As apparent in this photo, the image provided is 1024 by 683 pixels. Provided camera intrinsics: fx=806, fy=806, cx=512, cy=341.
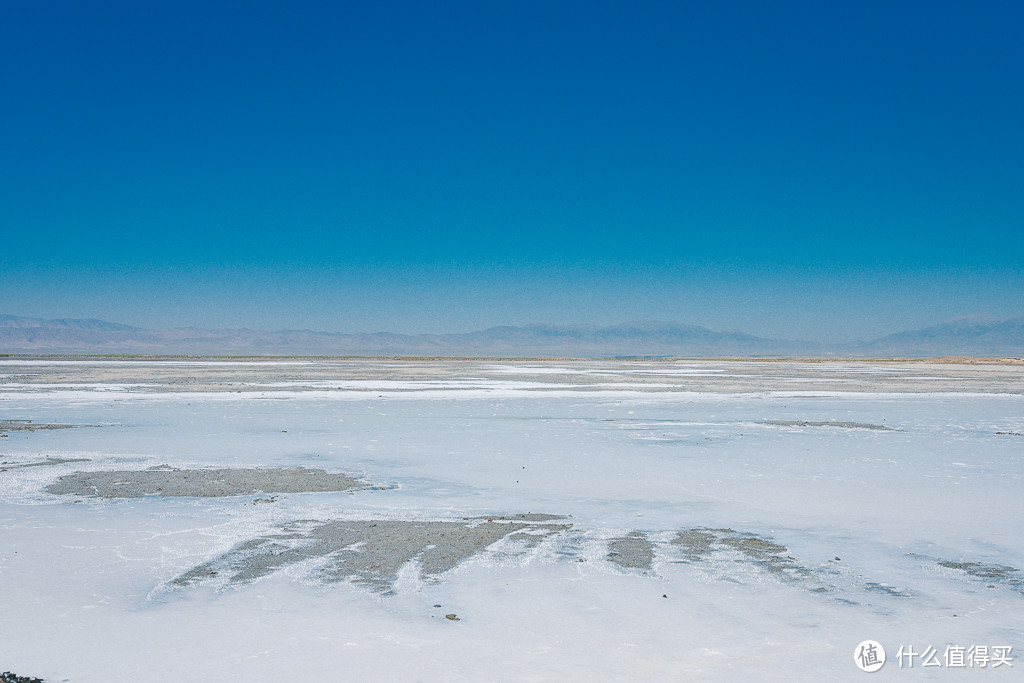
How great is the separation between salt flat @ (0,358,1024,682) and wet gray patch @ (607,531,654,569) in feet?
0.11

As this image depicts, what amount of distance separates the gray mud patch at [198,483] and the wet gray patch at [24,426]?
17.4 ft

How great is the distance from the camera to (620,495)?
8242 mm

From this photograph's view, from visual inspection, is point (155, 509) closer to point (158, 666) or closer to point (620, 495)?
point (158, 666)

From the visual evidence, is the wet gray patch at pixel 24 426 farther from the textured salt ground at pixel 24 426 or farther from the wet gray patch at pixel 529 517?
the wet gray patch at pixel 529 517

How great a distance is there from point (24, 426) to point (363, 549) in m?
10.8

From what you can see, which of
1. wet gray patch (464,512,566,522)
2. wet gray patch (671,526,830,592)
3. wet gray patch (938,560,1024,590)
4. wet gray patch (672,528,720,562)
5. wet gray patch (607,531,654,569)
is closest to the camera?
wet gray patch (938,560,1024,590)

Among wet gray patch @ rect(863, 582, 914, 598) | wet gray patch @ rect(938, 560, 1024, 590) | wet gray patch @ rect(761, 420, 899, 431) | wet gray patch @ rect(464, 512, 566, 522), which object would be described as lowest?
wet gray patch @ rect(464, 512, 566, 522)

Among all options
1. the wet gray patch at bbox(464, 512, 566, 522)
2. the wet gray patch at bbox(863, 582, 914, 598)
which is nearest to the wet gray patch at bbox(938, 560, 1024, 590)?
the wet gray patch at bbox(863, 582, 914, 598)

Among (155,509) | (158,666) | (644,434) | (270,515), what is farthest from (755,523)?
(644,434)

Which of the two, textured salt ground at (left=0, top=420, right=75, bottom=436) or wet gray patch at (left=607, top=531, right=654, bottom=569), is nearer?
wet gray patch at (left=607, top=531, right=654, bottom=569)

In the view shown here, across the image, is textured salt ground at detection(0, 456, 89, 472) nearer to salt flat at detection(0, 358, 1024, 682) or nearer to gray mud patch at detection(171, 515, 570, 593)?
salt flat at detection(0, 358, 1024, 682)

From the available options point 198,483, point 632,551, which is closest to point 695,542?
point 632,551

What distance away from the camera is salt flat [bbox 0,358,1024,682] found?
4.09m

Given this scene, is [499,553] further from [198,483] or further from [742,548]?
[198,483]
